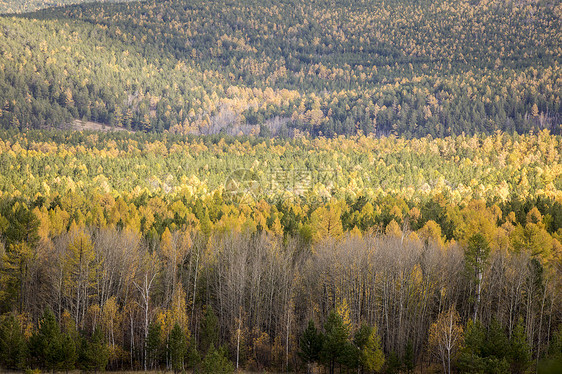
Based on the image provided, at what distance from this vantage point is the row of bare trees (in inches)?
2393

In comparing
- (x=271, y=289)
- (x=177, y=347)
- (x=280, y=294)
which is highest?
(x=271, y=289)

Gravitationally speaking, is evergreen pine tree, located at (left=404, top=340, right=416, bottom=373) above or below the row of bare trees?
below

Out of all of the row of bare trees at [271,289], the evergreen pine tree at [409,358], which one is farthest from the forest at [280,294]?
the evergreen pine tree at [409,358]

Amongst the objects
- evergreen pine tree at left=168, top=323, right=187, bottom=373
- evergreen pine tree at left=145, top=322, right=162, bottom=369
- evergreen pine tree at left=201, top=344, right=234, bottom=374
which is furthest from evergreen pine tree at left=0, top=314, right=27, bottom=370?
evergreen pine tree at left=201, top=344, right=234, bottom=374

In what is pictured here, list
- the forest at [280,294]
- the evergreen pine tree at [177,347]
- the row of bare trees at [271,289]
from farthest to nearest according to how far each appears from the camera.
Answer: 1. the row of bare trees at [271,289]
2. the evergreen pine tree at [177,347]
3. the forest at [280,294]

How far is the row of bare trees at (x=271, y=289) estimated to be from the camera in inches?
2393

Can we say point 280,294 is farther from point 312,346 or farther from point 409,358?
point 409,358

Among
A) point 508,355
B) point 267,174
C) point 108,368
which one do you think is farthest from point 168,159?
point 508,355

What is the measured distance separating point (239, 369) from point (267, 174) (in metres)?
115

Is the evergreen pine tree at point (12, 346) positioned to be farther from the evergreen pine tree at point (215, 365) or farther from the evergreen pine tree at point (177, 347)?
the evergreen pine tree at point (215, 365)

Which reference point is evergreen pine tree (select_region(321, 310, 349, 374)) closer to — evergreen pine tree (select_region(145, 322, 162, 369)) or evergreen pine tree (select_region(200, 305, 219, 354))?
evergreen pine tree (select_region(200, 305, 219, 354))

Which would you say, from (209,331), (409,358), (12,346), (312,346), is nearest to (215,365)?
(209,331)

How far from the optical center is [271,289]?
71.5m

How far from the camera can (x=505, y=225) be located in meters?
80.1
